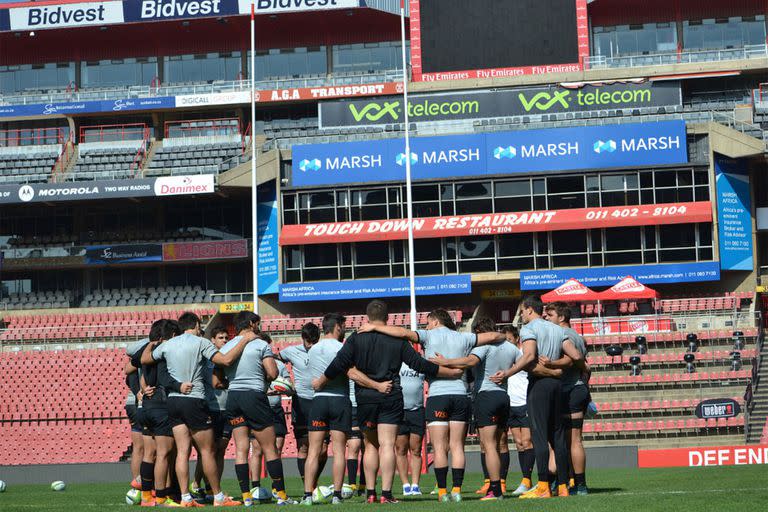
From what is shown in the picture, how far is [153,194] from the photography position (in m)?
50.2

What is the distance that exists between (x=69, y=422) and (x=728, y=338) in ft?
70.1

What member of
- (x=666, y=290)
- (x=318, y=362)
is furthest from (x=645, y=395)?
(x=318, y=362)

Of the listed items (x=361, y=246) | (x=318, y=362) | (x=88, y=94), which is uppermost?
(x=88, y=94)

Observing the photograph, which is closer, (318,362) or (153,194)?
(318,362)

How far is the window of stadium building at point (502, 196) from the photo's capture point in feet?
151

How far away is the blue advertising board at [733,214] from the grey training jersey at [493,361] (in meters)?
32.4

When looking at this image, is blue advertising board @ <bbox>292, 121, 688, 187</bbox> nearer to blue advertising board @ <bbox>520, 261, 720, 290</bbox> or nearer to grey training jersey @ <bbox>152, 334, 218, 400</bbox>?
blue advertising board @ <bbox>520, 261, 720, 290</bbox>

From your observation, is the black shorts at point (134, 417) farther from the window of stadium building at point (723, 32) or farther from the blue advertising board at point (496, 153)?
the window of stadium building at point (723, 32)

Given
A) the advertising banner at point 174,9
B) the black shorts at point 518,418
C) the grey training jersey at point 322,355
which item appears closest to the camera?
the grey training jersey at point 322,355

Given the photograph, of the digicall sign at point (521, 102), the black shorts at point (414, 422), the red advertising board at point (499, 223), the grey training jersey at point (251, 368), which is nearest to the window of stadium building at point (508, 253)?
the red advertising board at point (499, 223)

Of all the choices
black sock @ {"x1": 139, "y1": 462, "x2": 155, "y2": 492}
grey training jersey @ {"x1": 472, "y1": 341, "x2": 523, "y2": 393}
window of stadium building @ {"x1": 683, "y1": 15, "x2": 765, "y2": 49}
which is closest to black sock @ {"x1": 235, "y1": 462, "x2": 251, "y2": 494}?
black sock @ {"x1": 139, "y1": 462, "x2": 155, "y2": 492}

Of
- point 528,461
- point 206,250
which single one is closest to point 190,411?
A: point 528,461

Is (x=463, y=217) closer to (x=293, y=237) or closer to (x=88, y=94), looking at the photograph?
(x=293, y=237)

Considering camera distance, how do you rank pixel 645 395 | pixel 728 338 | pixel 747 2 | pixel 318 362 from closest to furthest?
pixel 318 362 → pixel 645 395 → pixel 728 338 → pixel 747 2
